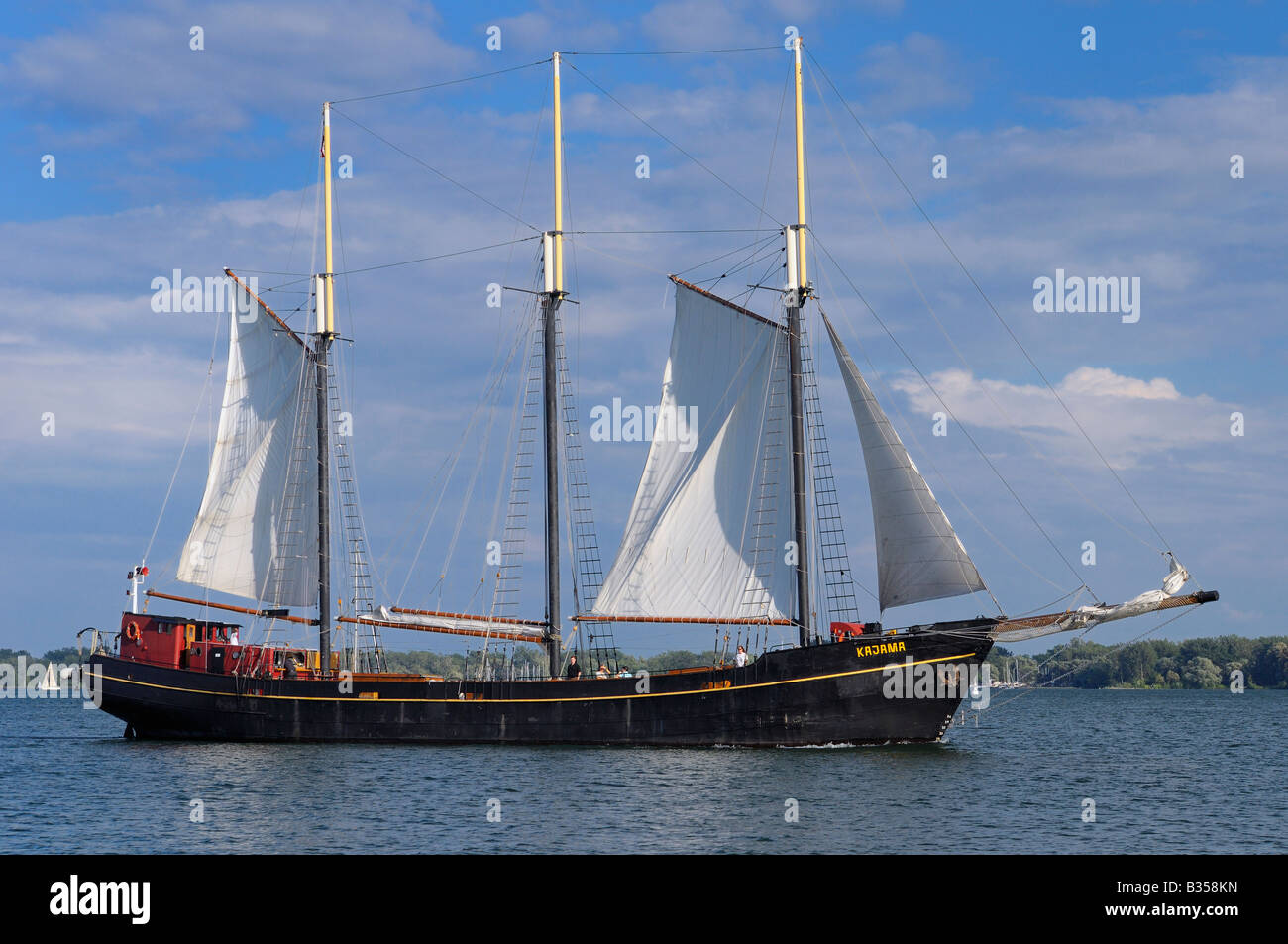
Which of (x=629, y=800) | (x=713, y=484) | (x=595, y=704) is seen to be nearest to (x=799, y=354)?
(x=713, y=484)

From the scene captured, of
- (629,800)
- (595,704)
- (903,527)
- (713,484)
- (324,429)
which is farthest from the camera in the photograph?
(324,429)

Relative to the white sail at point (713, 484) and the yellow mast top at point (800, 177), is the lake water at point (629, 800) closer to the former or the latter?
the white sail at point (713, 484)

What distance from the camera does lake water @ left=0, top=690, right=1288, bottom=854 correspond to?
98.9 ft

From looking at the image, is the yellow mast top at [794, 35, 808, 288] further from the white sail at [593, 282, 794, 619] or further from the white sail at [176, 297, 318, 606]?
the white sail at [176, 297, 318, 606]

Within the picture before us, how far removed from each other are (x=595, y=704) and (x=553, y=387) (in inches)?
529

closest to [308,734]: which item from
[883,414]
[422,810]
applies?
[422,810]

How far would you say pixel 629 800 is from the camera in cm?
3522

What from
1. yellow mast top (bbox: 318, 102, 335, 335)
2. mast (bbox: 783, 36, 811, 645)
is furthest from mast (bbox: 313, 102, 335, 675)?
mast (bbox: 783, 36, 811, 645)

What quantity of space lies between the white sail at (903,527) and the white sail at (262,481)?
2545cm

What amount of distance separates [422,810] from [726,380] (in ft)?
72.9

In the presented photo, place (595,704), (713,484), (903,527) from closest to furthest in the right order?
(903,527) < (595,704) < (713,484)

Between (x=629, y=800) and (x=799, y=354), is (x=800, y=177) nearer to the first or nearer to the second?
(x=799, y=354)

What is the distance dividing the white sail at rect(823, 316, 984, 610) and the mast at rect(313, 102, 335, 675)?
952 inches
